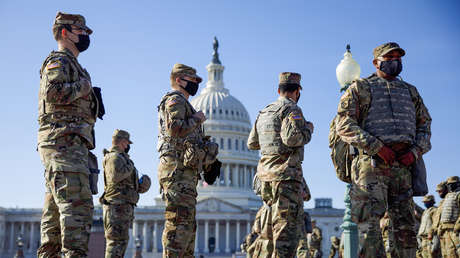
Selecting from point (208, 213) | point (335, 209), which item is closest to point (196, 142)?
point (208, 213)

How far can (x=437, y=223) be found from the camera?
14.4 meters

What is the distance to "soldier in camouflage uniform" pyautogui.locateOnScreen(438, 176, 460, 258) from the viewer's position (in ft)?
44.5

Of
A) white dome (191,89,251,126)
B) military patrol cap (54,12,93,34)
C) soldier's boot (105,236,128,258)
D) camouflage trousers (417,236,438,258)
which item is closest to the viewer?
military patrol cap (54,12,93,34)

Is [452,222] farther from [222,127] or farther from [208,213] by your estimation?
[222,127]

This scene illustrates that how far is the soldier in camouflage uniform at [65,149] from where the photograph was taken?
685 cm

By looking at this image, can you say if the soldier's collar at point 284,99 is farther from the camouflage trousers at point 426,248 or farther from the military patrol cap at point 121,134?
the camouflage trousers at point 426,248

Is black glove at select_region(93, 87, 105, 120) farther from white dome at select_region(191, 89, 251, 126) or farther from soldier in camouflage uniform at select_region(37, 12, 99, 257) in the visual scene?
white dome at select_region(191, 89, 251, 126)

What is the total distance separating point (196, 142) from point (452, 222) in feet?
24.7

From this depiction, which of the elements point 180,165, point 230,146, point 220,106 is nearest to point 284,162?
point 180,165

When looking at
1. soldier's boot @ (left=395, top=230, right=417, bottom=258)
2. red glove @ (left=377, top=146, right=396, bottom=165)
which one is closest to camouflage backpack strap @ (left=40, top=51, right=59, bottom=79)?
red glove @ (left=377, top=146, right=396, bottom=165)

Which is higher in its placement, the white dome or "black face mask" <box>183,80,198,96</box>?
the white dome

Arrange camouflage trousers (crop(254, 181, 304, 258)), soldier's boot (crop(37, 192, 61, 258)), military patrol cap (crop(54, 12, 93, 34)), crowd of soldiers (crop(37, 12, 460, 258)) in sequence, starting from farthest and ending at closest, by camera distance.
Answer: camouflage trousers (crop(254, 181, 304, 258)) < military patrol cap (crop(54, 12, 93, 34)) < soldier's boot (crop(37, 192, 61, 258)) < crowd of soldiers (crop(37, 12, 460, 258))

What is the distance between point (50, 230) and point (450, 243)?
9.74 m

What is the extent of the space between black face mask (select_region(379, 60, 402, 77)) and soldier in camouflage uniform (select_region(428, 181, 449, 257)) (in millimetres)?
6517
